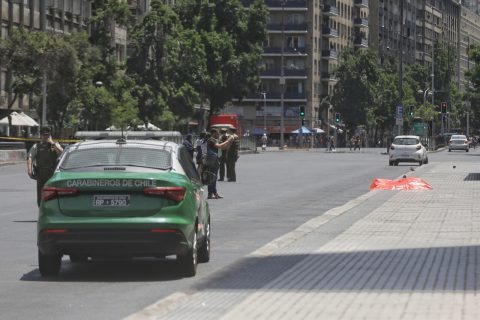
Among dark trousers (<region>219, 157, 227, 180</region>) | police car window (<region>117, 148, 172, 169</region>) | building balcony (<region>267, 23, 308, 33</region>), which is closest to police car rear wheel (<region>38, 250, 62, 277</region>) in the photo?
police car window (<region>117, 148, 172, 169</region>)

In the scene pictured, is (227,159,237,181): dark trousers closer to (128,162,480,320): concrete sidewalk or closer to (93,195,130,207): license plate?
(128,162,480,320): concrete sidewalk

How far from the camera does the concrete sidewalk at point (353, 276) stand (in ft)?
35.3

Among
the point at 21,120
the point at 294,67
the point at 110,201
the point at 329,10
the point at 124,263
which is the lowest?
the point at 124,263

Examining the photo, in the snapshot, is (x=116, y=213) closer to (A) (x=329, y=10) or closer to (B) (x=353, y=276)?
(B) (x=353, y=276)

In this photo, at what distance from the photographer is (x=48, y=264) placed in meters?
14.1

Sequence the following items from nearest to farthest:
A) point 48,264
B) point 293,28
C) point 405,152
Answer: point 48,264 → point 405,152 → point 293,28

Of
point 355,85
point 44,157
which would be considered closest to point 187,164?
point 44,157

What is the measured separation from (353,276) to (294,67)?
149 meters

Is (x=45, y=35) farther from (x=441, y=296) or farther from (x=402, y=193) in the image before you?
(x=441, y=296)

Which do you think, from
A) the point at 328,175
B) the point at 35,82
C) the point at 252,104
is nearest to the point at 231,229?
the point at 328,175

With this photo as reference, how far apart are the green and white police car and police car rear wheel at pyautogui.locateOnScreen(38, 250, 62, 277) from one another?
0.01m

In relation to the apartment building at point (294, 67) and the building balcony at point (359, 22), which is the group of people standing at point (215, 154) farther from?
the building balcony at point (359, 22)

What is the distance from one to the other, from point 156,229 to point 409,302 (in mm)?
3226

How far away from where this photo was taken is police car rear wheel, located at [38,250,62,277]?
14031 millimetres
